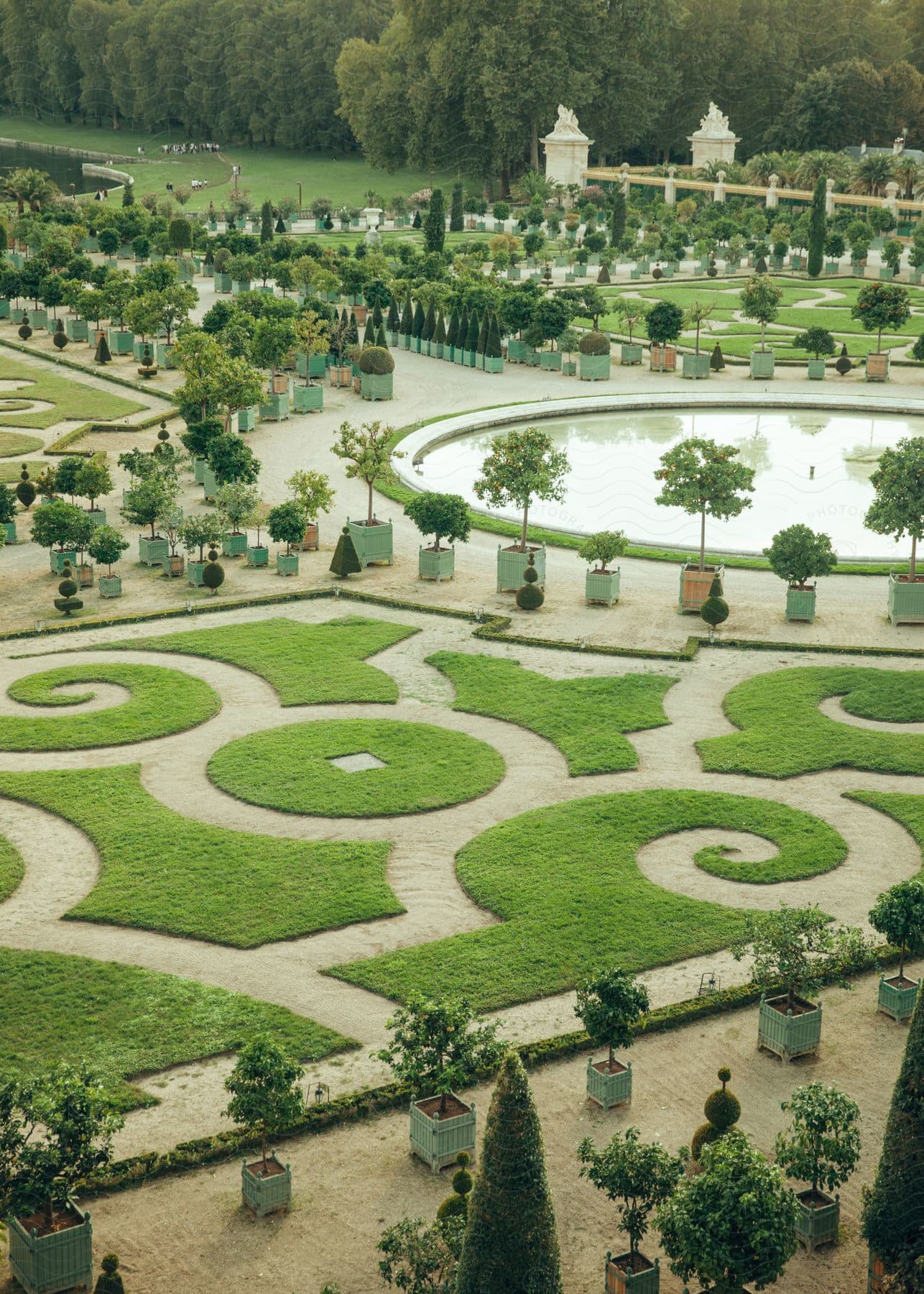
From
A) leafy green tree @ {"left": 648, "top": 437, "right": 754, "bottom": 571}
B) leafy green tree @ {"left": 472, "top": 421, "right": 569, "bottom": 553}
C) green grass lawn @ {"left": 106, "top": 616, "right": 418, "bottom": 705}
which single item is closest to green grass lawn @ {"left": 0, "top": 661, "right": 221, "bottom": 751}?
green grass lawn @ {"left": 106, "top": 616, "right": 418, "bottom": 705}

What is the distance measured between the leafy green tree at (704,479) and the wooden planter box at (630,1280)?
29.2m

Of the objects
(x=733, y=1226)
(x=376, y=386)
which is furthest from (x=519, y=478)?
(x=733, y=1226)

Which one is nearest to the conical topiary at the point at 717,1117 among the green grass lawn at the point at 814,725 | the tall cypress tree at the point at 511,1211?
the tall cypress tree at the point at 511,1211

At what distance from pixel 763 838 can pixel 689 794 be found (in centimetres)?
221

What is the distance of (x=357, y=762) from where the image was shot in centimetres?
3778

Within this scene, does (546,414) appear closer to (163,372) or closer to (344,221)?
(163,372)

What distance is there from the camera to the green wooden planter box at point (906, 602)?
47.2m

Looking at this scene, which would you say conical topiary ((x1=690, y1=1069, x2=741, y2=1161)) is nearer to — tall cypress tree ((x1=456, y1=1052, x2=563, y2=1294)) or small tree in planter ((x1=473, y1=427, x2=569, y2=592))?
tall cypress tree ((x1=456, y1=1052, x2=563, y2=1294))

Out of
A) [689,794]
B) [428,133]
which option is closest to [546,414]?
[689,794]

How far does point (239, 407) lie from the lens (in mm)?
67750

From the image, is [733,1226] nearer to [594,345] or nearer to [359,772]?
[359,772]

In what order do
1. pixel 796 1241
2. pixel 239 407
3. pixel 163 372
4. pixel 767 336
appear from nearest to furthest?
pixel 796 1241, pixel 239 407, pixel 163 372, pixel 767 336

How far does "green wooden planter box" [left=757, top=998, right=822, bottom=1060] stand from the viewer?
88.4 feet

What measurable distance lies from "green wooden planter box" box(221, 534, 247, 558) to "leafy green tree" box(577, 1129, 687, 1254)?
34.4 metres
